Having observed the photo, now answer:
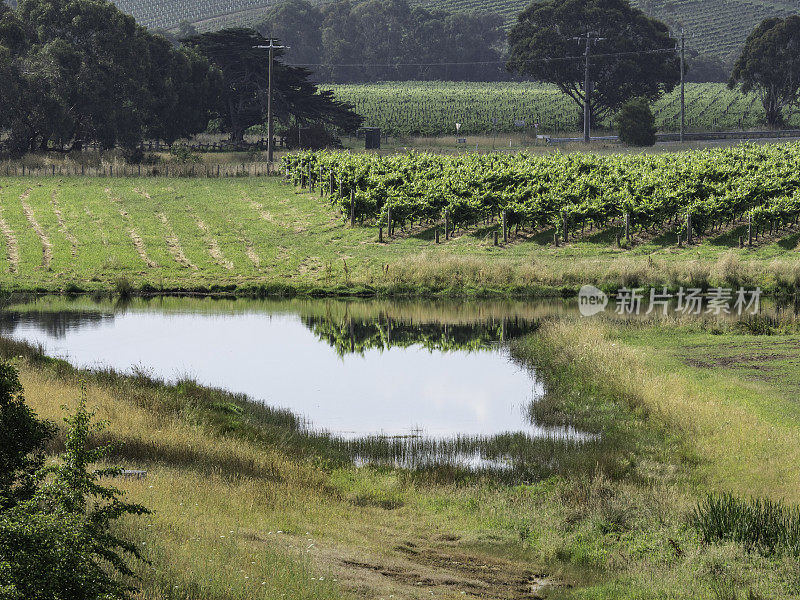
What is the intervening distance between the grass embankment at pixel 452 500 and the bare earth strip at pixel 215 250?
22187 millimetres

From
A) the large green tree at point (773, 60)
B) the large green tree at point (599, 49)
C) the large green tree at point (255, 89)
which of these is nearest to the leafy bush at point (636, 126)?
the large green tree at point (599, 49)

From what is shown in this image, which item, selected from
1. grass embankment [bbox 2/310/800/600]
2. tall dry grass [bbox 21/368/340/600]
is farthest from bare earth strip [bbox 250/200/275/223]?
tall dry grass [bbox 21/368/340/600]

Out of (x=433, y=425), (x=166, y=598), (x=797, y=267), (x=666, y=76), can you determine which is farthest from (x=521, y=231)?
(x=666, y=76)

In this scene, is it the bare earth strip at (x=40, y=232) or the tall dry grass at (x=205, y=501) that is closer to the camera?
the tall dry grass at (x=205, y=501)

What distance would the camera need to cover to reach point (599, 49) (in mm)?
111812

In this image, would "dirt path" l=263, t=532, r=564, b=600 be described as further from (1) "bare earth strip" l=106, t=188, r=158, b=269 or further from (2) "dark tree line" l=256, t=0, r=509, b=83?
(2) "dark tree line" l=256, t=0, r=509, b=83

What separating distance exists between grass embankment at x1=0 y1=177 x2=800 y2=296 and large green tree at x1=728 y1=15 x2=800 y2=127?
6504 centimetres

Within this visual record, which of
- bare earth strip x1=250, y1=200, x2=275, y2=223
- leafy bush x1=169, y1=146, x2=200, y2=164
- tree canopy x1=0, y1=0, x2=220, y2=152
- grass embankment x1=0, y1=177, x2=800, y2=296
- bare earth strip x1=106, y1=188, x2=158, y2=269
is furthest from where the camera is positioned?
leafy bush x1=169, y1=146, x2=200, y2=164

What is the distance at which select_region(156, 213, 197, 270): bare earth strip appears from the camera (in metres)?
48.7

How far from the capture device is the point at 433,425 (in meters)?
23.7

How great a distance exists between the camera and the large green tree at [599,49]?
357 feet

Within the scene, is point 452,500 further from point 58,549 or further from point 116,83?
point 116,83

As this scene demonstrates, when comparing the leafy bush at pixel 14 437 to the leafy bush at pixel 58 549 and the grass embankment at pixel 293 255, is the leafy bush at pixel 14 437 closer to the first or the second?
the leafy bush at pixel 58 549

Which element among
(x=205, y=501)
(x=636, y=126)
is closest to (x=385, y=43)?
(x=636, y=126)
